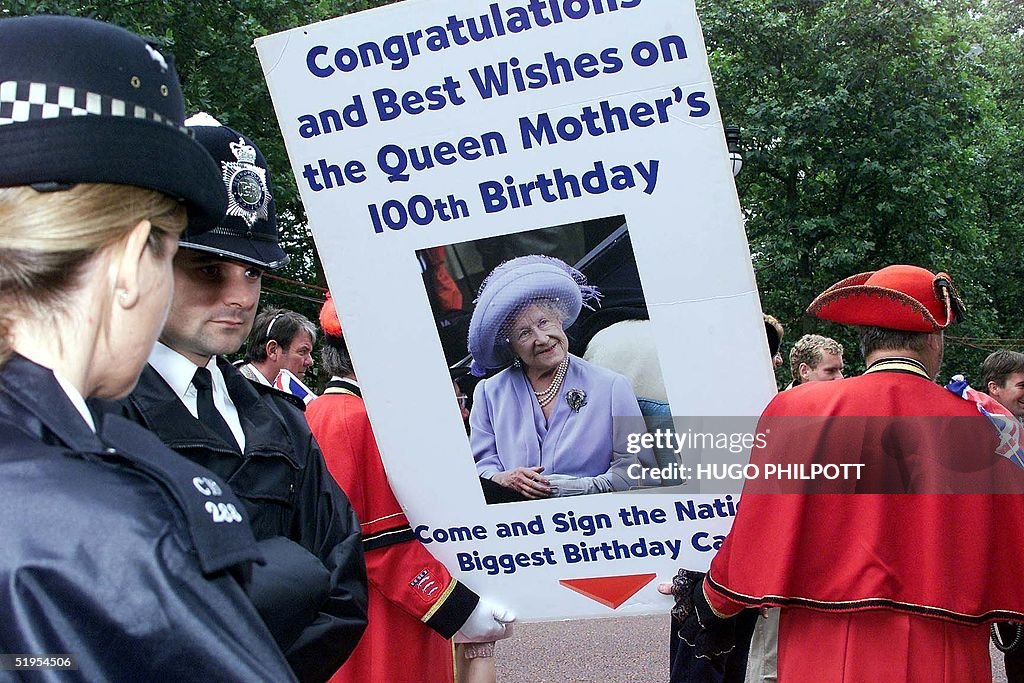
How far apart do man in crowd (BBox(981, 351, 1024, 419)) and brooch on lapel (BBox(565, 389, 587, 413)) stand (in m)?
4.13

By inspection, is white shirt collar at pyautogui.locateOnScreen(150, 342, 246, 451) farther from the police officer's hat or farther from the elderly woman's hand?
the elderly woman's hand

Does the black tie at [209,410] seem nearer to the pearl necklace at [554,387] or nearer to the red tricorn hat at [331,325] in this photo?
the pearl necklace at [554,387]

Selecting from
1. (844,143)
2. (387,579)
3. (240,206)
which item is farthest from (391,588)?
(844,143)

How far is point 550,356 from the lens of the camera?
2.94 meters

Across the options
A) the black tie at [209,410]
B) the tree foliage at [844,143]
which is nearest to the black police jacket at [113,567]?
the black tie at [209,410]

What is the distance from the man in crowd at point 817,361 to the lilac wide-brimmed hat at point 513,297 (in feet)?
10.5

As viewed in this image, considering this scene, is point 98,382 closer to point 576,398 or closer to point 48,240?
point 48,240

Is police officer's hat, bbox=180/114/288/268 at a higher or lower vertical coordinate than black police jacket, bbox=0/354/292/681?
higher

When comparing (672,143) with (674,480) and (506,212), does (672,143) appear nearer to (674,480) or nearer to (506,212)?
(506,212)

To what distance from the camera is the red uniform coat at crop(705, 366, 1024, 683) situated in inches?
120

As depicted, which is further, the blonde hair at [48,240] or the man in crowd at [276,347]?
the man in crowd at [276,347]

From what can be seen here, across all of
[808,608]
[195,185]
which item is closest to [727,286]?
[808,608]

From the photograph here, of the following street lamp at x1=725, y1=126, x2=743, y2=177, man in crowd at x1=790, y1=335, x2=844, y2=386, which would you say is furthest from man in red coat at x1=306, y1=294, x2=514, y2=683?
street lamp at x1=725, y1=126, x2=743, y2=177

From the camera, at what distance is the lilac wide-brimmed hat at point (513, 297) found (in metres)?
2.88
